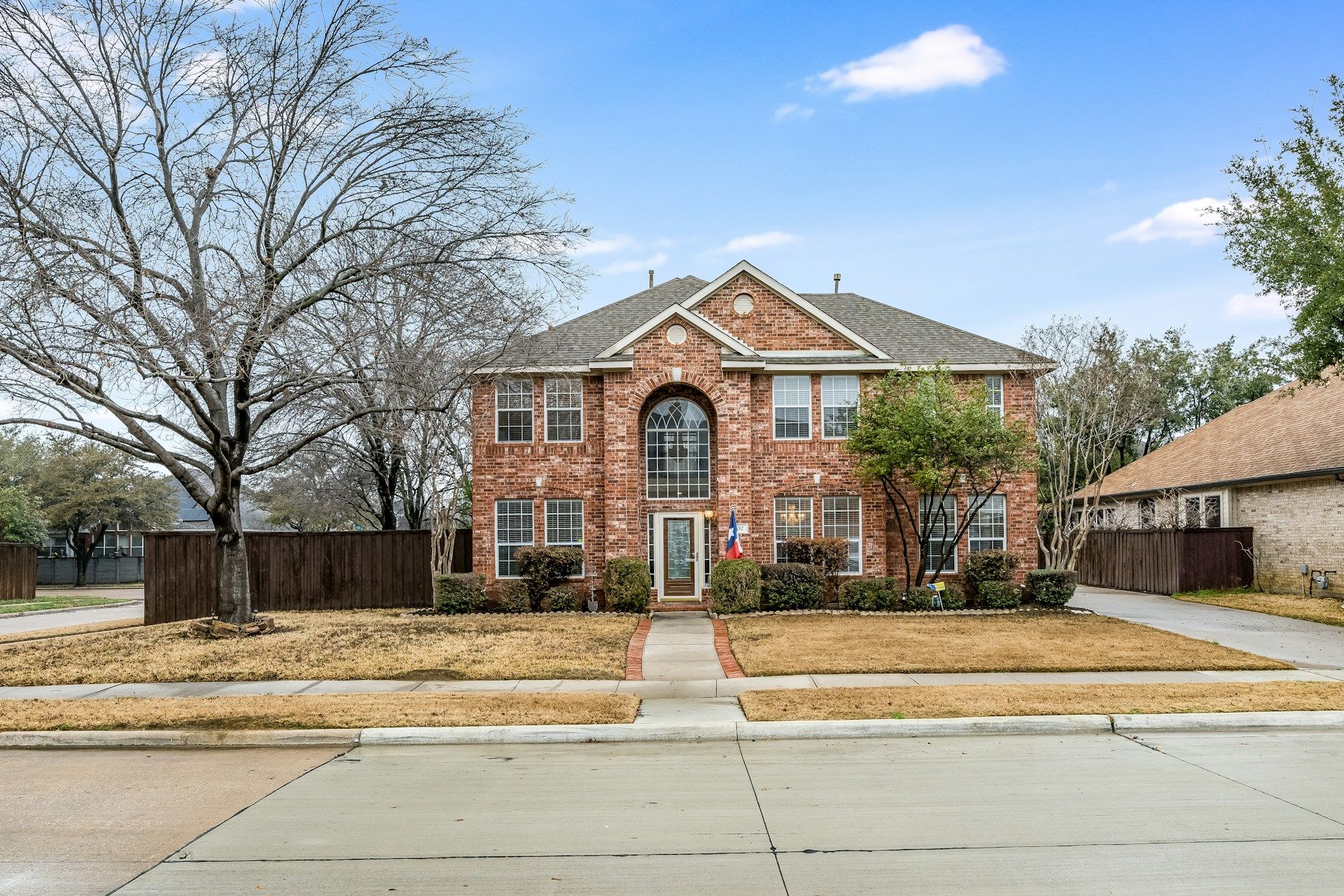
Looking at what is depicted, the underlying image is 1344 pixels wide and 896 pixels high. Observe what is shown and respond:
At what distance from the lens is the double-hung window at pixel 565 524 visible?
74.5 ft

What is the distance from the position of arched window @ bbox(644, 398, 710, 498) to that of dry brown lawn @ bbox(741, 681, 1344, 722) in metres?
11.4

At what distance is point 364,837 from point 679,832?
2.06m

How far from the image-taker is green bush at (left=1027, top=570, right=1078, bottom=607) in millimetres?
21203

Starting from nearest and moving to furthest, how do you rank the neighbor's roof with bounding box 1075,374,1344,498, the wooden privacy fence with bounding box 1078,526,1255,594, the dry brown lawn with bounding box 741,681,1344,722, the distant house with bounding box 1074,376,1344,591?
the dry brown lawn with bounding box 741,681,1344,722
the distant house with bounding box 1074,376,1344,591
the neighbor's roof with bounding box 1075,374,1344,498
the wooden privacy fence with bounding box 1078,526,1255,594

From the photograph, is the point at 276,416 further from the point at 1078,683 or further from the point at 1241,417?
the point at 1241,417

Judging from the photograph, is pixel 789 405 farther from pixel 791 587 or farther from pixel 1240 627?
pixel 1240 627

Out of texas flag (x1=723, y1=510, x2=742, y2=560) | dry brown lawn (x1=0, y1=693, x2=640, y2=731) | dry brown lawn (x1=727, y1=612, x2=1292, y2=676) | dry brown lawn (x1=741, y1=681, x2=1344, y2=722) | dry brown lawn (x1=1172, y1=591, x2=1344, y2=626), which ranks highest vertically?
texas flag (x1=723, y1=510, x2=742, y2=560)

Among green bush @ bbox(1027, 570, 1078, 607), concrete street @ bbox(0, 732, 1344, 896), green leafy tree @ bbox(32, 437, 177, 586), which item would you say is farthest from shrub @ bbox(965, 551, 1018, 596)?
green leafy tree @ bbox(32, 437, 177, 586)

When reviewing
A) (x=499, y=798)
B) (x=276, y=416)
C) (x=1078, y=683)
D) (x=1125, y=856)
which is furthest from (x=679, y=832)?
(x=276, y=416)

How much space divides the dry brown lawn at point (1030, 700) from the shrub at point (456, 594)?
11.0 m

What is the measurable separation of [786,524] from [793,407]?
2.71 meters

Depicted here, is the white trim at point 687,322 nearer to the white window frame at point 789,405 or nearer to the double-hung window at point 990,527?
the white window frame at point 789,405

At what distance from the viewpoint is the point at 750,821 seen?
682 cm

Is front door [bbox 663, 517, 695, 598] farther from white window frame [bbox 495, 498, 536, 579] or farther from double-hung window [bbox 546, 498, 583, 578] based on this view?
white window frame [bbox 495, 498, 536, 579]
